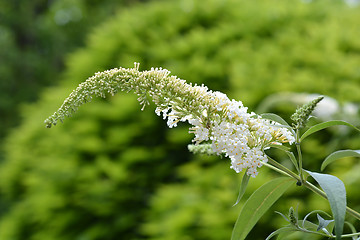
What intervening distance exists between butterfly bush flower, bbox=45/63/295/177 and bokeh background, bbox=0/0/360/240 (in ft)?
4.23

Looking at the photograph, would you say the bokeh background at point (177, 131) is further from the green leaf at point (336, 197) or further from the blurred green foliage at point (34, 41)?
the blurred green foliage at point (34, 41)

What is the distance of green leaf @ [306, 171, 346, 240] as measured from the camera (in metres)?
0.46

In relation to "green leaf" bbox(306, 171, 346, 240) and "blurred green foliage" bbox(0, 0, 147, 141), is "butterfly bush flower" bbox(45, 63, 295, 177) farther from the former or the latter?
→ "blurred green foliage" bbox(0, 0, 147, 141)

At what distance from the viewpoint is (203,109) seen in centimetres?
64

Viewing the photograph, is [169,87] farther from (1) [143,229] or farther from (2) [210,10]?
(2) [210,10]

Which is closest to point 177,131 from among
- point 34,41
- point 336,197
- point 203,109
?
point 203,109

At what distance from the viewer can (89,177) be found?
2.65 metres

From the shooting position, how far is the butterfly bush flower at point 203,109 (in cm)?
61

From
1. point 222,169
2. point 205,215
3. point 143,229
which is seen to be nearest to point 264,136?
point 205,215

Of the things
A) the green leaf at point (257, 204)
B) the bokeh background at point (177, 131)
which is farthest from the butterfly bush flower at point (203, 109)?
the bokeh background at point (177, 131)

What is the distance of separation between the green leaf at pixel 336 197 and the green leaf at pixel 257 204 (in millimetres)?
104

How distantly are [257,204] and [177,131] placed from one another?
1.98m

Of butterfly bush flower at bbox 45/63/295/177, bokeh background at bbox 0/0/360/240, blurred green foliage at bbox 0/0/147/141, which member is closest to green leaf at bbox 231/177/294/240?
butterfly bush flower at bbox 45/63/295/177

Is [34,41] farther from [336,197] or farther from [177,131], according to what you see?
[336,197]
